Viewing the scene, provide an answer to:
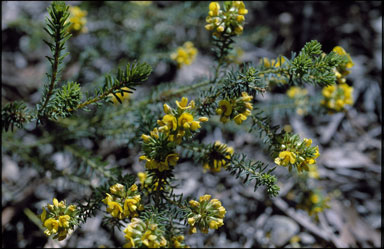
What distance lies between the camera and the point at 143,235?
107 centimetres

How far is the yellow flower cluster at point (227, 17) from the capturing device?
143cm

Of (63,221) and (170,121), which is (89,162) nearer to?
(63,221)

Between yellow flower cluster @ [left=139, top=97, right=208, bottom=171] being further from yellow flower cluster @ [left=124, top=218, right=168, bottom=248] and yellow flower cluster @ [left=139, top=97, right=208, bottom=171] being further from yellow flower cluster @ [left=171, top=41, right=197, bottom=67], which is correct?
yellow flower cluster @ [left=171, top=41, right=197, bottom=67]

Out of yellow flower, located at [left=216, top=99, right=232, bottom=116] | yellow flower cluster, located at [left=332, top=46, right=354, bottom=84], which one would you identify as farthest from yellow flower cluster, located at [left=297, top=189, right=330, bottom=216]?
yellow flower, located at [left=216, top=99, right=232, bottom=116]

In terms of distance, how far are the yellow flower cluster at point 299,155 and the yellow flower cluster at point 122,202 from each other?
1.88 ft

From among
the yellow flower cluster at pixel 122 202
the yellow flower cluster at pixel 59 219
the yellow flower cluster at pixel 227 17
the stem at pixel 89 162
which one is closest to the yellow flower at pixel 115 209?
the yellow flower cluster at pixel 122 202

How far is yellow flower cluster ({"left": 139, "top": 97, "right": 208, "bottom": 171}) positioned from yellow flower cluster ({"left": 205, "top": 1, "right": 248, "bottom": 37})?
52cm

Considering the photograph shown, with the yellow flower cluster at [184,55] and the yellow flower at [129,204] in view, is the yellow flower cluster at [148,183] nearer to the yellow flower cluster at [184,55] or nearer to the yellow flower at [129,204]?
the yellow flower at [129,204]

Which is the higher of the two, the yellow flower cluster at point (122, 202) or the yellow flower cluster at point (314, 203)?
the yellow flower cluster at point (122, 202)

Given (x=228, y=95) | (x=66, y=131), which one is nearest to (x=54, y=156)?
(x=66, y=131)

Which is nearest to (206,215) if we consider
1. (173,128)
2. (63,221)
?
(173,128)

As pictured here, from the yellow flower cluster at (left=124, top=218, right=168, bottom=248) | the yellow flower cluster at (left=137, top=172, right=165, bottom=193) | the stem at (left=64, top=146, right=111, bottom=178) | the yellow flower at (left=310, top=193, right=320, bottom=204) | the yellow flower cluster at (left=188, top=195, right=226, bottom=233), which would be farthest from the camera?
the yellow flower at (left=310, top=193, right=320, bottom=204)

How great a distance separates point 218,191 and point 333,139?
57.6 inches

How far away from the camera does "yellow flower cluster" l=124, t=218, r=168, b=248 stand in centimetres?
106
